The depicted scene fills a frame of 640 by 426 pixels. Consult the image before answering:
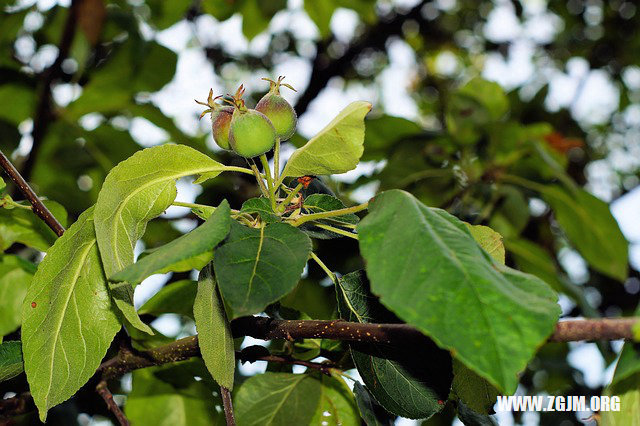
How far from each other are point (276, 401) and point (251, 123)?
0.44 m

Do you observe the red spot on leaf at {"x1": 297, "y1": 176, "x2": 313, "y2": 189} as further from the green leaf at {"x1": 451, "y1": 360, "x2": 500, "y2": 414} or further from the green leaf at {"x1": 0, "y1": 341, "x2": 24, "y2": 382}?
the green leaf at {"x1": 0, "y1": 341, "x2": 24, "y2": 382}

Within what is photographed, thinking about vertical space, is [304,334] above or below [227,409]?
above

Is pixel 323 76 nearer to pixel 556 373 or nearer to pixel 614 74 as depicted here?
pixel 556 373

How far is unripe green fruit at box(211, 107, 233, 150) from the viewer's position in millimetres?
762

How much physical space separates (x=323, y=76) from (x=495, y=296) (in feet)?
6.29

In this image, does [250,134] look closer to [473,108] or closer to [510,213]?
[510,213]

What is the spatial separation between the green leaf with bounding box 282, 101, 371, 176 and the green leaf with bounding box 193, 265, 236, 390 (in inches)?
6.5

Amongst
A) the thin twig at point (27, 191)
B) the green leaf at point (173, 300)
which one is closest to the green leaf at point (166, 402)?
the green leaf at point (173, 300)

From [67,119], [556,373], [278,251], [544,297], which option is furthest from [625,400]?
[67,119]

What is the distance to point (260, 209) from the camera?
0.72m

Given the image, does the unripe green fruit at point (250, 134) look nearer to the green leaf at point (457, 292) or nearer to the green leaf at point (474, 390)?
the green leaf at point (457, 292)

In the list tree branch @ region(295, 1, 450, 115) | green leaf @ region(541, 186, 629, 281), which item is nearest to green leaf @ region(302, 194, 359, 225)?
green leaf @ region(541, 186, 629, 281)

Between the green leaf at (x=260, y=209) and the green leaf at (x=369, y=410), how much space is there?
288 millimetres

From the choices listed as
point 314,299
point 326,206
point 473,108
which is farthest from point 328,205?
point 473,108
